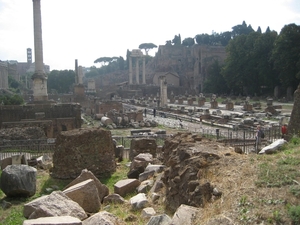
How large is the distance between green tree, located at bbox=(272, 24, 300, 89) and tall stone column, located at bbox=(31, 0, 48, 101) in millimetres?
29961

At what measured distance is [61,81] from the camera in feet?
258

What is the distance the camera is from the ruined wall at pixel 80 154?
32.8 ft

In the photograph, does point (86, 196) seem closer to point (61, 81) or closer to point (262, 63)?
point (262, 63)

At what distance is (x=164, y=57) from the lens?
331ft

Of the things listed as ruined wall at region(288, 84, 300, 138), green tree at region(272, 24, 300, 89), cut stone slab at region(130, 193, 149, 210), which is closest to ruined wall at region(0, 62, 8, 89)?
green tree at region(272, 24, 300, 89)

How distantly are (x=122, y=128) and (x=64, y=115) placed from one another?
196 inches

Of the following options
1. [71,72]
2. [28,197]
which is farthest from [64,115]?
[71,72]

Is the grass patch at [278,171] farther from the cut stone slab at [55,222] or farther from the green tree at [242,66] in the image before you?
the green tree at [242,66]

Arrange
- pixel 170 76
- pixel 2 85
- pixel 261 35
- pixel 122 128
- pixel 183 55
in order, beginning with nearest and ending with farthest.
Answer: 1. pixel 122 128
2. pixel 261 35
3. pixel 2 85
4. pixel 170 76
5. pixel 183 55

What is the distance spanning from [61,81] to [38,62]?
2136 inches

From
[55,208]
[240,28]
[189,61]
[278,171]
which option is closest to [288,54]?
[278,171]

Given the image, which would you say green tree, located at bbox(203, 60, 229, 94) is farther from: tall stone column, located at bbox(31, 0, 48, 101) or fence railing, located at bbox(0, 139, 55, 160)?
fence railing, located at bbox(0, 139, 55, 160)

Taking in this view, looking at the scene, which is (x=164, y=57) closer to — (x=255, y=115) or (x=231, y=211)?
(x=255, y=115)

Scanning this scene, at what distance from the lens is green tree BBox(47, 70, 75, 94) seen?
78.7 m
